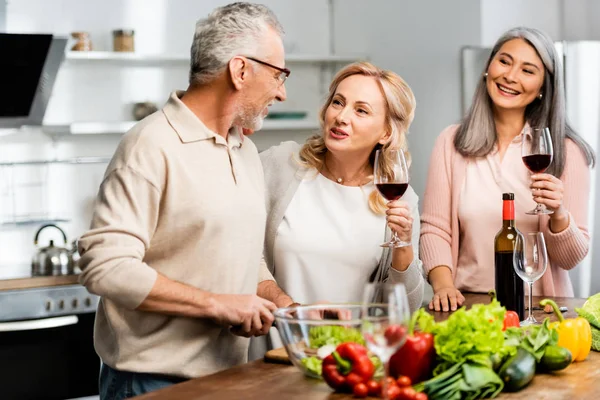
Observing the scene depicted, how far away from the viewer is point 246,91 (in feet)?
6.95

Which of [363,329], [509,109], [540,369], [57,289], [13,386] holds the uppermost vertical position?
[509,109]

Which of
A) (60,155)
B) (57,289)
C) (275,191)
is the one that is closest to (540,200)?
(275,191)

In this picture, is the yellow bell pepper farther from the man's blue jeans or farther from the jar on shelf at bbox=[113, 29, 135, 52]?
the jar on shelf at bbox=[113, 29, 135, 52]

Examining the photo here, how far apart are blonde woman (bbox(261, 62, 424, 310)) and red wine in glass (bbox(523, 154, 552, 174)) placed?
0.35 meters

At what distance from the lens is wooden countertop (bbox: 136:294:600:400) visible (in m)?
1.69

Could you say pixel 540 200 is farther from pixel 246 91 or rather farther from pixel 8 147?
pixel 8 147

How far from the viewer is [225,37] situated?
2.07 metres

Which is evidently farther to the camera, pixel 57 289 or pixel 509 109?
pixel 57 289

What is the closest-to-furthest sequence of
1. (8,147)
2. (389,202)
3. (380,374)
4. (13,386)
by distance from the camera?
(380,374)
(389,202)
(13,386)
(8,147)

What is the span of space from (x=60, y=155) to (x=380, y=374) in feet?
12.2

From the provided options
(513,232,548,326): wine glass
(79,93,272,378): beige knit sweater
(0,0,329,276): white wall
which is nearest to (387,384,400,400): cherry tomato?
(79,93,272,378): beige knit sweater

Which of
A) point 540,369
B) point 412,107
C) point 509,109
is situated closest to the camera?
point 540,369

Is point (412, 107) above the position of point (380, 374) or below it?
above

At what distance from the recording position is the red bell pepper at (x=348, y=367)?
1651 mm
